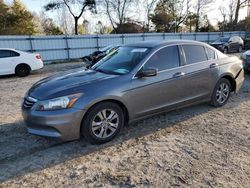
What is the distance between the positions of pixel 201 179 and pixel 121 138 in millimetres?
1550

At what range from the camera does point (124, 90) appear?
12.9ft

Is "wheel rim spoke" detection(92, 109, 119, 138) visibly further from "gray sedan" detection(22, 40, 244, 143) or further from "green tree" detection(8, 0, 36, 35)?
"green tree" detection(8, 0, 36, 35)

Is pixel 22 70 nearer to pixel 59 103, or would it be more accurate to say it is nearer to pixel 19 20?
pixel 59 103

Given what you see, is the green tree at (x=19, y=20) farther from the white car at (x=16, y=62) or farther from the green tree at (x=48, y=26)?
the white car at (x=16, y=62)

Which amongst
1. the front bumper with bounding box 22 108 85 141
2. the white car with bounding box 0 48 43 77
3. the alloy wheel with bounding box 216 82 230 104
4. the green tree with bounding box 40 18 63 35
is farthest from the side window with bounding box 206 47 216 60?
the green tree with bounding box 40 18 63 35

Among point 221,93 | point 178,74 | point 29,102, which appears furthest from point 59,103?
point 221,93

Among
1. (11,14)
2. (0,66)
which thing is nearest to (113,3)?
(11,14)

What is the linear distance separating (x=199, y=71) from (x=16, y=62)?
9097mm

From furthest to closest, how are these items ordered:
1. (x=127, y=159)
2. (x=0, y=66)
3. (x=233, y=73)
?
(x=0, y=66) → (x=233, y=73) → (x=127, y=159)

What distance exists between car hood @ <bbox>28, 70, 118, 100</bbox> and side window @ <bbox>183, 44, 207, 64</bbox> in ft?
5.69

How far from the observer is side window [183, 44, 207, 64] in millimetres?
4875

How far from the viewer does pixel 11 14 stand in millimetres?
30859

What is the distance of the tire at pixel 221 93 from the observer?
5415 mm

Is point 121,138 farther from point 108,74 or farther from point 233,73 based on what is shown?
point 233,73
